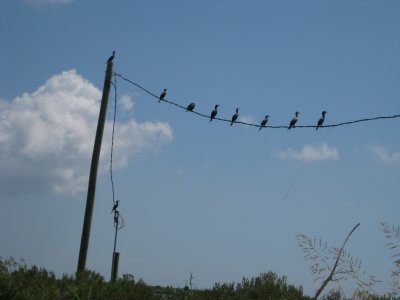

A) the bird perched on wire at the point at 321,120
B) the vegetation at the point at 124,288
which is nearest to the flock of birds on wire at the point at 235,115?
the bird perched on wire at the point at 321,120

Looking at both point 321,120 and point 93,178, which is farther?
point 321,120

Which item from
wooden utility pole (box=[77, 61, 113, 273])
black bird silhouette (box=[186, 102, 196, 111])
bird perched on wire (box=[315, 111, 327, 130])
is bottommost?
wooden utility pole (box=[77, 61, 113, 273])

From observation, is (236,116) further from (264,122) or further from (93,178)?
(93,178)

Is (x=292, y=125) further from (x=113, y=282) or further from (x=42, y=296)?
(x=42, y=296)

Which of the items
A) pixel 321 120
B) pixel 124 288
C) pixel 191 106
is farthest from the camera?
pixel 191 106

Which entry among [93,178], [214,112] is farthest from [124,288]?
[214,112]

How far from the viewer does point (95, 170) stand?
1448 cm

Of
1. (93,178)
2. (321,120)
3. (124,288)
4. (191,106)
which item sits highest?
(191,106)

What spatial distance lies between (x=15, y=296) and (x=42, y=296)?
1.81m

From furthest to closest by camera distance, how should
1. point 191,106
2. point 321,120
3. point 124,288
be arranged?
point 191,106
point 321,120
point 124,288

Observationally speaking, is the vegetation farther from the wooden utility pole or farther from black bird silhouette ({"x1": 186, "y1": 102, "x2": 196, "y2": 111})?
black bird silhouette ({"x1": 186, "y1": 102, "x2": 196, "y2": 111})

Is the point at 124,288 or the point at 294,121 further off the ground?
the point at 294,121

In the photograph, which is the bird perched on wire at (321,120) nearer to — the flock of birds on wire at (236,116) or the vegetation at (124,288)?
the flock of birds on wire at (236,116)

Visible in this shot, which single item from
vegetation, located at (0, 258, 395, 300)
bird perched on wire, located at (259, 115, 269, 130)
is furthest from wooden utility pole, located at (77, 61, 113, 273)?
bird perched on wire, located at (259, 115, 269, 130)
